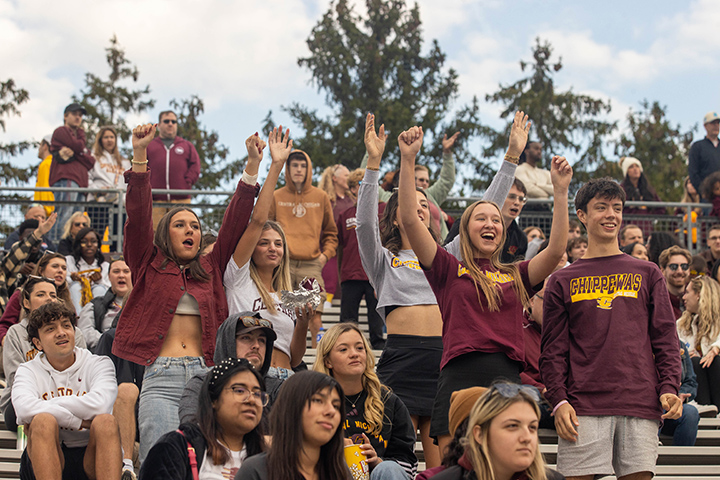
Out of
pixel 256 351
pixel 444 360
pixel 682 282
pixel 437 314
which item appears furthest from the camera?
pixel 682 282

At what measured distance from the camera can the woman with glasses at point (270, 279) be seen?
528cm

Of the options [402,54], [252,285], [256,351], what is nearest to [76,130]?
[252,285]

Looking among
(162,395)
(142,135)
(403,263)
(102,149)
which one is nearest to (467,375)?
(403,263)

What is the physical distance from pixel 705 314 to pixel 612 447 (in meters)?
3.48

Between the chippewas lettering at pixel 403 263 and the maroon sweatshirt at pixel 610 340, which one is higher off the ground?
the chippewas lettering at pixel 403 263

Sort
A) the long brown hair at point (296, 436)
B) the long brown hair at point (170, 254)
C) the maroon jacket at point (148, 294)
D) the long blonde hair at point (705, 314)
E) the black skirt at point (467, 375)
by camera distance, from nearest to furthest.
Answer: the long brown hair at point (296, 436), the black skirt at point (467, 375), the maroon jacket at point (148, 294), the long brown hair at point (170, 254), the long blonde hair at point (705, 314)

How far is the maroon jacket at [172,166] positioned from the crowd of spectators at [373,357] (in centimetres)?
634

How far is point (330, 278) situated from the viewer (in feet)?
35.6

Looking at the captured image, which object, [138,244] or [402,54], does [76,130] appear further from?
[402,54]

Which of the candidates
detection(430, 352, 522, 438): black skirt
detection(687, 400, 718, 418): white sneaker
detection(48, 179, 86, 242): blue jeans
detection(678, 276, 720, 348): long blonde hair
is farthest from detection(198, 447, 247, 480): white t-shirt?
detection(48, 179, 86, 242): blue jeans

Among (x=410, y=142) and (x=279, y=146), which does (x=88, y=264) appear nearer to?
(x=279, y=146)

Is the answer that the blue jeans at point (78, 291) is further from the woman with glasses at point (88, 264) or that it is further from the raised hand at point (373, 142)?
the raised hand at point (373, 142)

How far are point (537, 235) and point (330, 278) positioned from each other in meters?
2.65

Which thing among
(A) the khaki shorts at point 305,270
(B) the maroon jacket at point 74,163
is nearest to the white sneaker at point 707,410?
(A) the khaki shorts at point 305,270
